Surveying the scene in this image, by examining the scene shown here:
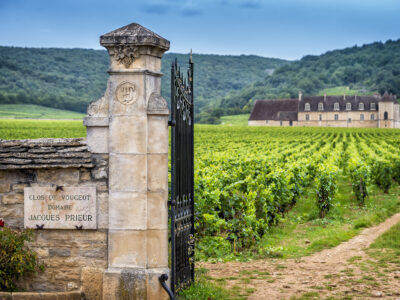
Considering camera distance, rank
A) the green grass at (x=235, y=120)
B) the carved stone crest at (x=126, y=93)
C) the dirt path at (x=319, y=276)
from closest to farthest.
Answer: the carved stone crest at (x=126, y=93) → the dirt path at (x=319, y=276) → the green grass at (x=235, y=120)

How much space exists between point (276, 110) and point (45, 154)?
114m

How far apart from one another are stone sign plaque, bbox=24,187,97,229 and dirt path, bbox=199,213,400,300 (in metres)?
2.45

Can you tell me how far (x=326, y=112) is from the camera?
11544cm

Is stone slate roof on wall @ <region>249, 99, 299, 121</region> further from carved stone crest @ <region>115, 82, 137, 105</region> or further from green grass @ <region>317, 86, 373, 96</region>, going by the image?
carved stone crest @ <region>115, 82, 137, 105</region>

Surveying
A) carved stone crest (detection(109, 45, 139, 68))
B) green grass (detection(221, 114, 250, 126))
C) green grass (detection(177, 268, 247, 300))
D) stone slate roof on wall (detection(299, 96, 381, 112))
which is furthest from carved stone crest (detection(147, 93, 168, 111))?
green grass (detection(221, 114, 250, 126))

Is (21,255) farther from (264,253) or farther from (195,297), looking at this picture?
(264,253)

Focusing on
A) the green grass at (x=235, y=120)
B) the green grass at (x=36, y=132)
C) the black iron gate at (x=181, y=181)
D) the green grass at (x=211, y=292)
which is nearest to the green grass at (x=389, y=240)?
the green grass at (x=211, y=292)

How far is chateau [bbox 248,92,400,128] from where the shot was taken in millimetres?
113250

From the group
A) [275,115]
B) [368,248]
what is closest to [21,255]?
[368,248]

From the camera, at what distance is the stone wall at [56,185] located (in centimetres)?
625

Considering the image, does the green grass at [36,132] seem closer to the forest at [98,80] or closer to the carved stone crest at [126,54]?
the carved stone crest at [126,54]

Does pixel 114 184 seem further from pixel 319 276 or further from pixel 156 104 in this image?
pixel 319 276

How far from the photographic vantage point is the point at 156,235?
6.13m

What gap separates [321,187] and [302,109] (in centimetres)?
10486
